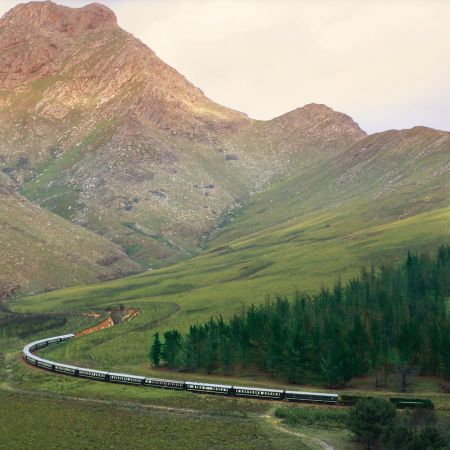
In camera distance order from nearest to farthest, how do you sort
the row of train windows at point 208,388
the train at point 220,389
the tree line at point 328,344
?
the train at point 220,389, the row of train windows at point 208,388, the tree line at point 328,344

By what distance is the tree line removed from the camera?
100 meters

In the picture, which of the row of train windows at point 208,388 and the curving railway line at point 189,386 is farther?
the row of train windows at point 208,388

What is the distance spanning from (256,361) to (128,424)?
36.6m

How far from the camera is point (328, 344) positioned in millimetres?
103938

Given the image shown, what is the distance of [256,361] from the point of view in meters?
112

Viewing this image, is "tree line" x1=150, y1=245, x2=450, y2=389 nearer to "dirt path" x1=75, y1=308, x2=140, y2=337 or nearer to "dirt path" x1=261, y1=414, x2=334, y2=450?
"dirt path" x1=261, y1=414, x2=334, y2=450

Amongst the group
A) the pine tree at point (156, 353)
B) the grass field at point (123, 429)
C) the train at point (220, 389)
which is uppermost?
the pine tree at point (156, 353)

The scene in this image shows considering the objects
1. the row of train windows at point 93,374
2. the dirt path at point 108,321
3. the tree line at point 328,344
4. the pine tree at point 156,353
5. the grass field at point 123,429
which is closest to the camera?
the grass field at point 123,429

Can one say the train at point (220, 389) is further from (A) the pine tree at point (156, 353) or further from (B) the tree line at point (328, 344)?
(A) the pine tree at point (156, 353)

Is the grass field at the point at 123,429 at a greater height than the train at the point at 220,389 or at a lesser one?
lesser

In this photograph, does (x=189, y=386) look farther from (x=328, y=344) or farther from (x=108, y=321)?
(x=108, y=321)

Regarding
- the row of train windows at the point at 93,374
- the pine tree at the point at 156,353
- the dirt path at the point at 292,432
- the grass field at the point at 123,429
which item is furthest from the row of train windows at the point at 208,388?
the pine tree at the point at 156,353

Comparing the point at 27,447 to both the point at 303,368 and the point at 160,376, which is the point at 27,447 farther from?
the point at 303,368

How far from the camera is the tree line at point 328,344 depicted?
100 m
